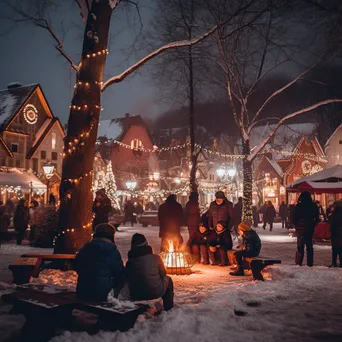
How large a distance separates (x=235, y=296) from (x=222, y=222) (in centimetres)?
420

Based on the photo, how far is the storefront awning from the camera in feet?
108

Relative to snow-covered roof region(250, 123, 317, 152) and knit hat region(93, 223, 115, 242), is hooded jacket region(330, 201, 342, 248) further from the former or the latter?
snow-covered roof region(250, 123, 317, 152)

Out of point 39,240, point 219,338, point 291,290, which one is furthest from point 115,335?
point 39,240

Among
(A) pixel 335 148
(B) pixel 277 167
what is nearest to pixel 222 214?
(A) pixel 335 148

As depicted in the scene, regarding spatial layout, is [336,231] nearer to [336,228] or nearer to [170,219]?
[336,228]

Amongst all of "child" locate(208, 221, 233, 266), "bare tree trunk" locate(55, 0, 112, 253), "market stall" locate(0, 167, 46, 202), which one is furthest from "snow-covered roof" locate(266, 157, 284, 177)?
"bare tree trunk" locate(55, 0, 112, 253)

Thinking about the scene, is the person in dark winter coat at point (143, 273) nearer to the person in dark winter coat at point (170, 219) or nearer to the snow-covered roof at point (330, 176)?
the person in dark winter coat at point (170, 219)

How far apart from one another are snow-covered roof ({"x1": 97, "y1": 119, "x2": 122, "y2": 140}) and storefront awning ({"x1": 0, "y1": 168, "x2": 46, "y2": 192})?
15.9m

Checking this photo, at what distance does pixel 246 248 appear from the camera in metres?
9.98

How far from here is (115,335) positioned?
17.5 feet

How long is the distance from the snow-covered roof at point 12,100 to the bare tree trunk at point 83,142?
90.2 feet

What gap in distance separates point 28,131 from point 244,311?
3484cm

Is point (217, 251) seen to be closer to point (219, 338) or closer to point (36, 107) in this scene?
point (219, 338)

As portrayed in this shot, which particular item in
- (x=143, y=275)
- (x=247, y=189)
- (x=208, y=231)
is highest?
(x=247, y=189)
